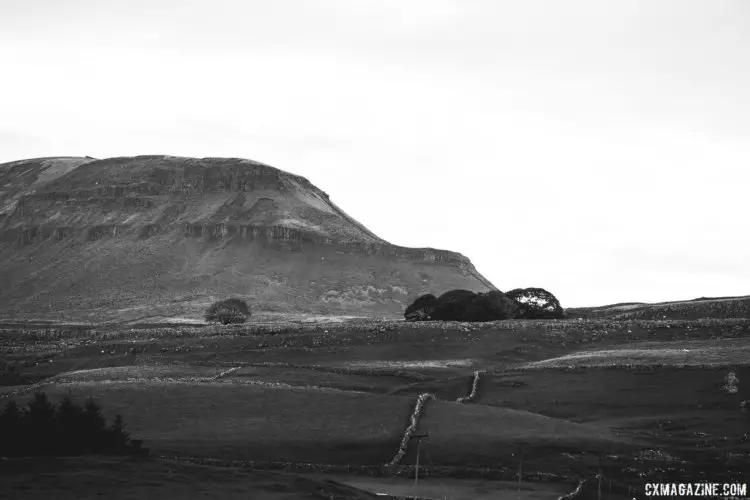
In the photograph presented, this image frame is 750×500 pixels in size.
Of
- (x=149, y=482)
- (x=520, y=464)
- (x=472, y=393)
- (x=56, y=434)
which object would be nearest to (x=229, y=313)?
(x=472, y=393)

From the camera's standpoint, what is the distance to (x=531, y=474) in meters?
50.1

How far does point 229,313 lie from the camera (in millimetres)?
165875

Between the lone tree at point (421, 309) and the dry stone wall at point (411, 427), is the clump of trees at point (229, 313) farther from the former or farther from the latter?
the dry stone wall at point (411, 427)

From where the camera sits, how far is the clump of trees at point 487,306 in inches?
4879

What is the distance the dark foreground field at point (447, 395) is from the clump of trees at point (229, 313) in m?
53.1

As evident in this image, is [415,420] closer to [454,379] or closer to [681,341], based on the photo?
[454,379]

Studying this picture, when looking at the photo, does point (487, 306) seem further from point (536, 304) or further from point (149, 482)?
point (149, 482)

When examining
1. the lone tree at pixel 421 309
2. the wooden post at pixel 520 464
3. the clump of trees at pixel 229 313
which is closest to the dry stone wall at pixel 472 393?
the wooden post at pixel 520 464

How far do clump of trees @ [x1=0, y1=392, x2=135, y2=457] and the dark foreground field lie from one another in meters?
5.09

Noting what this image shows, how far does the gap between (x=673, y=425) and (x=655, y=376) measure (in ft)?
45.4

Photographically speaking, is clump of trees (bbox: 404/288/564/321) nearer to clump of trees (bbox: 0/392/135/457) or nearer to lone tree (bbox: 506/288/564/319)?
lone tree (bbox: 506/288/564/319)

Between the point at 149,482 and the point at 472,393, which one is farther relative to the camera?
the point at 472,393

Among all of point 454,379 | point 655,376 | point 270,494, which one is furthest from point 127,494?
point 655,376

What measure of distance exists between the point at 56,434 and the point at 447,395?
35.0 meters
